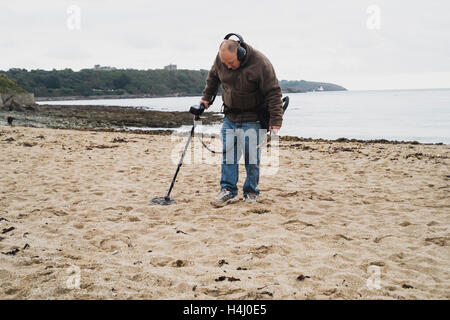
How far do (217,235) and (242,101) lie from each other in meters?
1.93

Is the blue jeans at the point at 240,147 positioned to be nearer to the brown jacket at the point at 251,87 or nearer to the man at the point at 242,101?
the man at the point at 242,101

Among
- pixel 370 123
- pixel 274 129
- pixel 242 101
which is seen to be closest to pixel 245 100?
pixel 242 101

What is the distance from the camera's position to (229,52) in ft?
14.5

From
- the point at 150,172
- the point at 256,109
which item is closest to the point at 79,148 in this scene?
the point at 150,172

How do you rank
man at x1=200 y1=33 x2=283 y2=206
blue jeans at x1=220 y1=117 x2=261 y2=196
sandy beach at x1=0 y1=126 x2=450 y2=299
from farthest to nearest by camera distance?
blue jeans at x1=220 y1=117 x2=261 y2=196 < man at x1=200 y1=33 x2=283 y2=206 < sandy beach at x1=0 y1=126 x2=450 y2=299

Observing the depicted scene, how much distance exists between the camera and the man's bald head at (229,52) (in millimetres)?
4401

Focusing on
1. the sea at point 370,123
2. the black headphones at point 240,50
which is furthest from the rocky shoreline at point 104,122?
the black headphones at point 240,50

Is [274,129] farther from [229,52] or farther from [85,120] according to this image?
[85,120]

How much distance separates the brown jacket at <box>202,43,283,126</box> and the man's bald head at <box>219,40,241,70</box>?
0.16m

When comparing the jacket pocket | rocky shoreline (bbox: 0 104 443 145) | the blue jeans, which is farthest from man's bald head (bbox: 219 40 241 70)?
rocky shoreline (bbox: 0 104 443 145)

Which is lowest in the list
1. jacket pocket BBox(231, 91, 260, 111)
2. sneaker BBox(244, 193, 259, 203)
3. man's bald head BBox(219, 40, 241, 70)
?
sneaker BBox(244, 193, 259, 203)

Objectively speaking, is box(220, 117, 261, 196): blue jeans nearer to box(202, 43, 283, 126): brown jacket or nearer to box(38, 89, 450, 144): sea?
box(202, 43, 283, 126): brown jacket

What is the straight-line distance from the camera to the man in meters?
4.57
